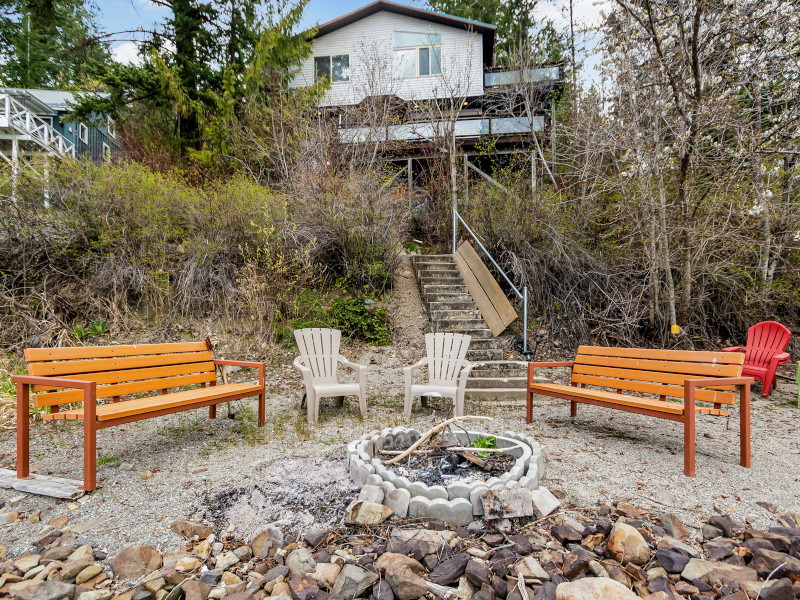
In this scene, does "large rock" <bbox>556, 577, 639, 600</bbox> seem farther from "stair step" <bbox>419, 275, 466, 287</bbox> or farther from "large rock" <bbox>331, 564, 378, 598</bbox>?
"stair step" <bbox>419, 275, 466, 287</bbox>

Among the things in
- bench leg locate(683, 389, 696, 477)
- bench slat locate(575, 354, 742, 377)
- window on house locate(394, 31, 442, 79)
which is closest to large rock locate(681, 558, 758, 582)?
bench leg locate(683, 389, 696, 477)

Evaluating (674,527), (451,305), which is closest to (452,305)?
(451,305)

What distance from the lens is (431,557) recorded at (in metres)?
2.10

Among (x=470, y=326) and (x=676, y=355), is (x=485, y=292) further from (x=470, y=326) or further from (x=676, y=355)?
(x=676, y=355)

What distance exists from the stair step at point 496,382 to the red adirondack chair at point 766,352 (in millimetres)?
2871

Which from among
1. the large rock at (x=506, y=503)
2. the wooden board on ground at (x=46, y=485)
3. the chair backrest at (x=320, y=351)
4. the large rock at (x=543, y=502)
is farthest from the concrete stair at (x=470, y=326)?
the wooden board on ground at (x=46, y=485)

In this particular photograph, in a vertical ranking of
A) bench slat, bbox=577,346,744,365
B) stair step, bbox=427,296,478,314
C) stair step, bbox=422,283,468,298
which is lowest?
bench slat, bbox=577,346,744,365

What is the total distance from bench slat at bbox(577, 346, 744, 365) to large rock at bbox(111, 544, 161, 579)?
13.3 ft

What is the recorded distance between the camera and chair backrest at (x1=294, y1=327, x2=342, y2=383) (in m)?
4.84

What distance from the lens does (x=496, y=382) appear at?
574 cm

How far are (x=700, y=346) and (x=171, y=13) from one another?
45.6ft

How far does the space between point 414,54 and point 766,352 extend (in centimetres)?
1399

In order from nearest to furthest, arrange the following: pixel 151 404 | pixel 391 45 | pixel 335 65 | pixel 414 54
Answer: pixel 151 404 → pixel 391 45 → pixel 414 54 → pixel 335 65

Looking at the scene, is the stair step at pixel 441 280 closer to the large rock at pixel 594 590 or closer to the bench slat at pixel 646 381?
the bench slat at pixel 646 381
